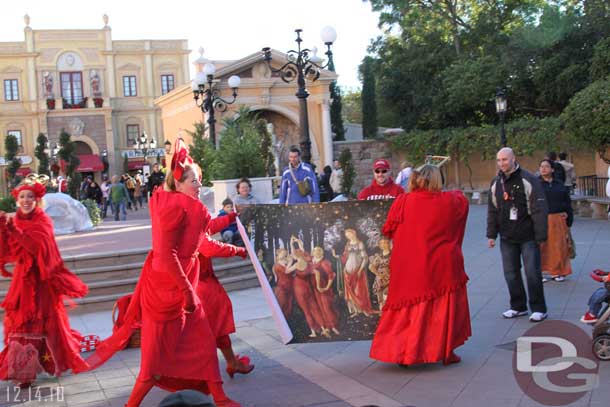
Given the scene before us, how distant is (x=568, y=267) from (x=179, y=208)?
290 inches

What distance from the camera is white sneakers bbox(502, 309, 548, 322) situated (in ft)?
26.9

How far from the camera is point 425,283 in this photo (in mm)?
6504

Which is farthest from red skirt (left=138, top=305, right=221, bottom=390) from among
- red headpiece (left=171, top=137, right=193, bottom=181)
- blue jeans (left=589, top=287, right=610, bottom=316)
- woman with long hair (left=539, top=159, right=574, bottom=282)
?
woman with long hair (left=539, top=159, right=574, bottom=282)

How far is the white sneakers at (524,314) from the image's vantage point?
26.9 feet

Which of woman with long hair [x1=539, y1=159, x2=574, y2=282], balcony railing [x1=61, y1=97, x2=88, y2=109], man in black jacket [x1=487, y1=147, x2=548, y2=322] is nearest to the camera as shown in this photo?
man in black jacket [x1=487, y1=147, x2=548, y2=322]

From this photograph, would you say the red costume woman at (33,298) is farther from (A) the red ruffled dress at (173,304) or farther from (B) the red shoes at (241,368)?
(A) the red ruffled dress at (173,304)

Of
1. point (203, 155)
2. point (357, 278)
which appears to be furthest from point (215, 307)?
point (203, 155)

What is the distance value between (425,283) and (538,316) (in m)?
2.29

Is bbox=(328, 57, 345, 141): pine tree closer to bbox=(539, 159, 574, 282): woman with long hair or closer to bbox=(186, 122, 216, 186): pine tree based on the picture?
bbox=(186, 122, 216, 186): pine tree

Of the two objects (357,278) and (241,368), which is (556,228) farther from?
(241,368)

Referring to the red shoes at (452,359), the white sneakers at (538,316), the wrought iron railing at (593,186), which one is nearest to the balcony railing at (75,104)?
the wrought iron railing at (593,186)

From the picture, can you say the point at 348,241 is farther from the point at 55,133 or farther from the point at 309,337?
the point at 55,133

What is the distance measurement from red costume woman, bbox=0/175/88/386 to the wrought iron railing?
1736 centimetres

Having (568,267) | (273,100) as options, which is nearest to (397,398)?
(568,267)
